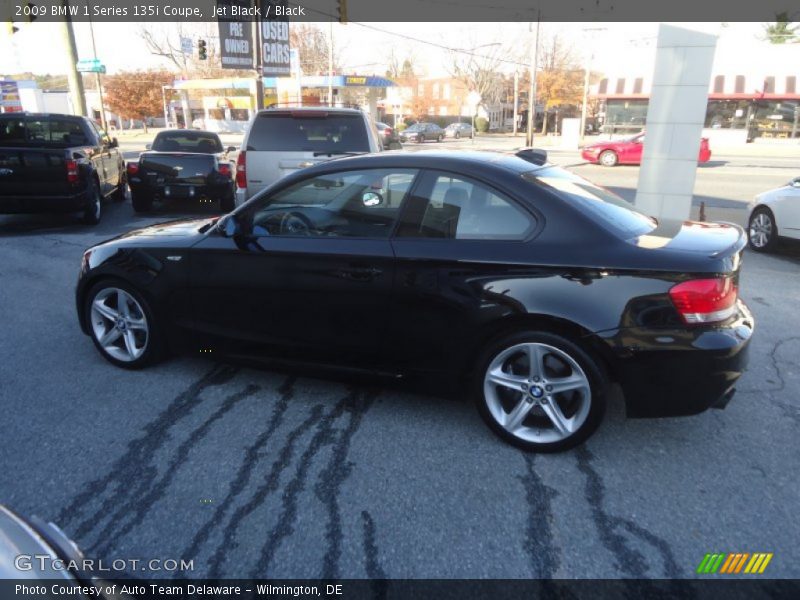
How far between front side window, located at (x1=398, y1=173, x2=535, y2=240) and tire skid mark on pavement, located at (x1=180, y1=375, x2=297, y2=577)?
4.50 feet

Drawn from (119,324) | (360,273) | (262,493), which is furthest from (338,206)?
(119,324)

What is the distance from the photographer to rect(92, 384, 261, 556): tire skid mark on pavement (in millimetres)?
2621

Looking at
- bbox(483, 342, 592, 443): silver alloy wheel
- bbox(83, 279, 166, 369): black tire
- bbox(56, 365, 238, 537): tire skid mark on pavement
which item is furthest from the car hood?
bbox(83, 279, 166, 369): black tire

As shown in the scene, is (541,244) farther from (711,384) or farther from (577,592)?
(577,592)

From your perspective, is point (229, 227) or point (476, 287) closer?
point (476, 287)

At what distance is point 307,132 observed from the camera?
8078 millimetres

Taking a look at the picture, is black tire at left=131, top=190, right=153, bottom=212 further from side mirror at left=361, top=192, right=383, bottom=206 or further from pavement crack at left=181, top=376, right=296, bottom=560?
side mirror at left=361, top=192, right=383, bottom=206

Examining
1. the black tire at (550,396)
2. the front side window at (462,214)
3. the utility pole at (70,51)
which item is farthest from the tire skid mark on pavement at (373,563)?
the utility pole at (70,51)

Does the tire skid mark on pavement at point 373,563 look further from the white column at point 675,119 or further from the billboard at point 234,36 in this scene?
the billboard at point 234,36

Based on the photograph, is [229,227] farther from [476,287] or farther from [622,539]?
[622,539]

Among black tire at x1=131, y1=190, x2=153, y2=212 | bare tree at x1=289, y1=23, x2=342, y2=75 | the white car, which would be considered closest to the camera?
the white car

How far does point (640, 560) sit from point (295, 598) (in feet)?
4.69

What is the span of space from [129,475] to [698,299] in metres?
3.02

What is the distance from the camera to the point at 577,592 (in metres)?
2.33
